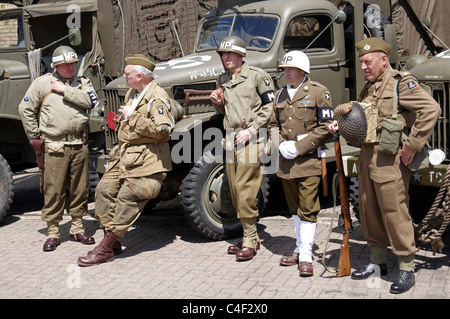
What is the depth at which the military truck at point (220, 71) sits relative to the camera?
6539 millimetres

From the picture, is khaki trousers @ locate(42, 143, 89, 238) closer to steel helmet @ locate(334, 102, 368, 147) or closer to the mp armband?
the mp armband

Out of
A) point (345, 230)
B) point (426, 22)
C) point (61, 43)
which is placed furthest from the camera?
point (61, 43)

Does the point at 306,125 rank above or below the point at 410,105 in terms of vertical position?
below

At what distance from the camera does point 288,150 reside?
5.55 m

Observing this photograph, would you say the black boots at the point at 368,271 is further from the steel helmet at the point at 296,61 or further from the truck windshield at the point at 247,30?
the truck windshield at the point at 247,30

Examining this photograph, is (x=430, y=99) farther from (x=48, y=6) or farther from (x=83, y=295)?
(x=48, y=6)

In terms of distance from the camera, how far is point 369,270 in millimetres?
5344

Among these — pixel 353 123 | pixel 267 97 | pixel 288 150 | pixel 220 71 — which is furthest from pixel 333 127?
pixel 220 71

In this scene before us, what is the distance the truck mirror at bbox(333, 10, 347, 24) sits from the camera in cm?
715

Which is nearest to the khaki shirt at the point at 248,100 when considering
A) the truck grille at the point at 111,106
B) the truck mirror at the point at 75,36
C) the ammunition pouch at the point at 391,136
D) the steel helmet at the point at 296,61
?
the steel helmet at the point at 296,61

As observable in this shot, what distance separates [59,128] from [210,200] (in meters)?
1.60

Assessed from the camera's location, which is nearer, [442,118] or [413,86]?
[413,86]

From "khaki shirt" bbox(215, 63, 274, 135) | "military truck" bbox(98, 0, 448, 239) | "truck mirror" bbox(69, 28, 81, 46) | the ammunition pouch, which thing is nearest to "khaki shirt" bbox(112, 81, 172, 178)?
"military truck" bbox(98, 0, 448, 239)

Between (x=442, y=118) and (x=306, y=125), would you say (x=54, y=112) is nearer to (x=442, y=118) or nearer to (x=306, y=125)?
(x=306, y=125)
